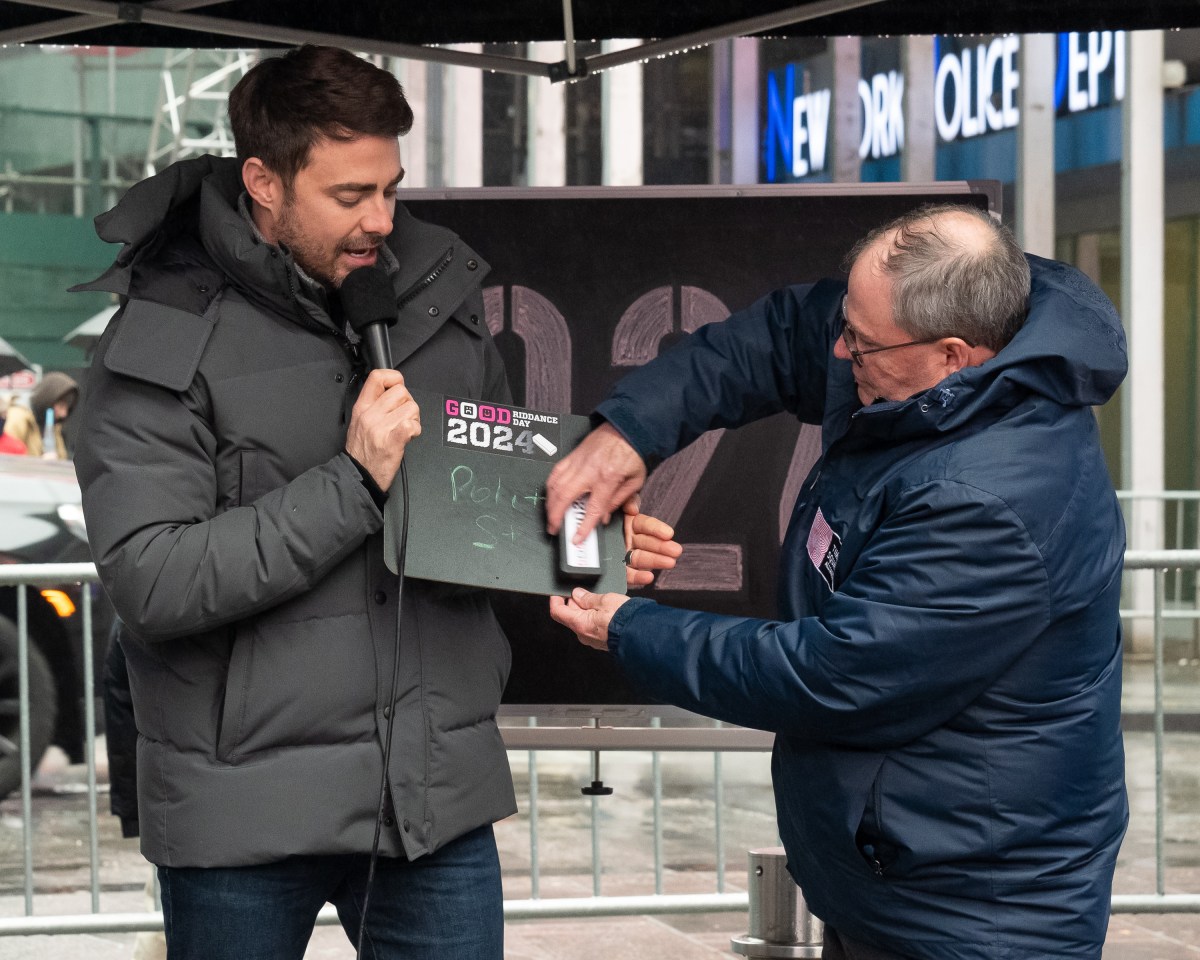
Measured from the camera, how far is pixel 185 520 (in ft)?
7.98

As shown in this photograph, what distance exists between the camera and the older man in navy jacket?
2312 mm

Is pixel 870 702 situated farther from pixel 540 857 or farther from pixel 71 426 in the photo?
pixel 71 426

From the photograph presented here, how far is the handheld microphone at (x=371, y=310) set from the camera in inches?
100

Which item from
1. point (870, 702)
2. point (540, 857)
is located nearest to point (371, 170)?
point (870, 702)

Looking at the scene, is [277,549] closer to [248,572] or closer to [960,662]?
[248,572]

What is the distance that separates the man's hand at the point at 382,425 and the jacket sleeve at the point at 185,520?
0.10 feet

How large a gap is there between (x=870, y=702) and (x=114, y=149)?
61.9 feet

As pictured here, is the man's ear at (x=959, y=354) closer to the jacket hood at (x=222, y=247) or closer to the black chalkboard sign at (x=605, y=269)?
the jacket hood at (x=222, y=247)

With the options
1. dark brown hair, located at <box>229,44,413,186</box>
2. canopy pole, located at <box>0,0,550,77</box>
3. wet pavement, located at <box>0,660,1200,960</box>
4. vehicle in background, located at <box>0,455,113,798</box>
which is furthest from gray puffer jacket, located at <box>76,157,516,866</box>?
vehicle in background, located at <box>0,455,113,798</box>

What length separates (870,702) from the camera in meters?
2.34

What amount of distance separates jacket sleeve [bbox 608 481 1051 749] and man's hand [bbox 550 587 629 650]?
263 millimetres

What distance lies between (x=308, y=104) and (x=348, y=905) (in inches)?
50.0

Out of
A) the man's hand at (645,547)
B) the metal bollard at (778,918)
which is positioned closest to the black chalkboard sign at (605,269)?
the metal bollard at (778,918)

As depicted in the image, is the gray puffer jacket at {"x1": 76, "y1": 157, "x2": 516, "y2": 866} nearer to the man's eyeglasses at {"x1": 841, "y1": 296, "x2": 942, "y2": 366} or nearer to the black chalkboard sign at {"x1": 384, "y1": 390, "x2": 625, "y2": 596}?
the black chalkboard sign at {"x1": 384, "y1": 390, "x2": 625, "y2": 596}
